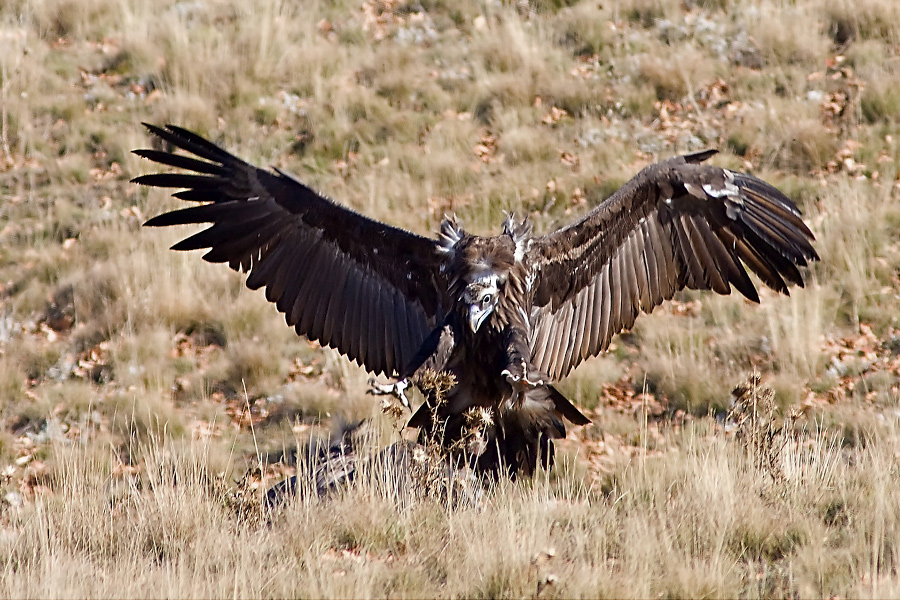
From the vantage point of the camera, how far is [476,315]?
22.3 feet

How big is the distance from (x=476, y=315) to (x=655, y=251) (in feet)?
4.42

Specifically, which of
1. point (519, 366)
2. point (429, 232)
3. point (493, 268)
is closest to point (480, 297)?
point (493, 268)

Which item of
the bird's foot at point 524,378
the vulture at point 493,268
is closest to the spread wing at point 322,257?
the vulture at point 493,268

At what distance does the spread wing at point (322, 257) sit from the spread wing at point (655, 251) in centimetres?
80

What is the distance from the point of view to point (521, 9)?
14.7 m

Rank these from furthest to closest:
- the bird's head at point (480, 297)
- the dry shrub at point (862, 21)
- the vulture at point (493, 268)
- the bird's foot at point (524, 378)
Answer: the dry shrub at point (862, 21) < the vulture at point (493, 268) < the bird's head at point (480, 297) < the bird's foot at point (524, 378)

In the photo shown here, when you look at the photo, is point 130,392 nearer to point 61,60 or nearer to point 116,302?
point 116,302

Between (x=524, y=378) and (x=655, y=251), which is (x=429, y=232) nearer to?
(x=655, y=251)

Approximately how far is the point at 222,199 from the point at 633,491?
10.5 feet

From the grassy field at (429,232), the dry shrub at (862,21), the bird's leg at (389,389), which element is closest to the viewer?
the grassy field at (429,232)

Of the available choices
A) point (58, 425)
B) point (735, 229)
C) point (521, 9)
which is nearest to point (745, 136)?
point (521, 9)

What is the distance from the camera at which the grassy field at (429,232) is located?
5.46 metres

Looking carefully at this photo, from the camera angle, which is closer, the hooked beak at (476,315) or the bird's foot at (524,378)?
the bird's foot at (524,378)

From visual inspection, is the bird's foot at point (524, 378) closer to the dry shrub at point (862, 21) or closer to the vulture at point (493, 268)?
the vulture at point (493, 268)
